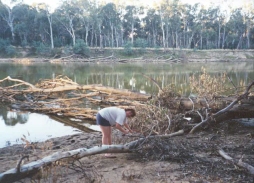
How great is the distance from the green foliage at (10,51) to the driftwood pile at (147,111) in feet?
126

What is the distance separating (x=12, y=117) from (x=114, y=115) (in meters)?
5.86

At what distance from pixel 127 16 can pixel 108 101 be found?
5201cm

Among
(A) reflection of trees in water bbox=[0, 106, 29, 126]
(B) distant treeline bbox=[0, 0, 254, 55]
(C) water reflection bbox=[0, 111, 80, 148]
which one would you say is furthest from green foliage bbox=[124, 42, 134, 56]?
(C) water reflection bbox=[0, 111, 80, 148]

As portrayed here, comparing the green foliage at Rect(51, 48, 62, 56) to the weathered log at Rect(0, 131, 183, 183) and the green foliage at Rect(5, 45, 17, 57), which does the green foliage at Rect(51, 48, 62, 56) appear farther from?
the weathered log at Rect(0, 131, 183, 183)

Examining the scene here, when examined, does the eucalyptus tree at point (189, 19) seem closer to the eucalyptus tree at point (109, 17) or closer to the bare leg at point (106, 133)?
the eucalyptus tree at point (109, 17)

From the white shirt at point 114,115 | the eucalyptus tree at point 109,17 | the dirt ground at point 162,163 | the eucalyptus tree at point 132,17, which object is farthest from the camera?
the eucalyptus tree at point 132,17

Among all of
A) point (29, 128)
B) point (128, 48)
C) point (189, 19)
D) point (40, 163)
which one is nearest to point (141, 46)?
point (128, 48)

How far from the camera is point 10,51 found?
4703 cm

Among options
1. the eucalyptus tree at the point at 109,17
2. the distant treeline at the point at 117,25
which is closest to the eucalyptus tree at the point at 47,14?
the distant treeline at the point at 117,25

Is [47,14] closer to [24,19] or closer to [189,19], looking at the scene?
[24,19]

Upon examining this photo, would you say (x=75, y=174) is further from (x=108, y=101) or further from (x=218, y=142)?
(x=108, y=101)

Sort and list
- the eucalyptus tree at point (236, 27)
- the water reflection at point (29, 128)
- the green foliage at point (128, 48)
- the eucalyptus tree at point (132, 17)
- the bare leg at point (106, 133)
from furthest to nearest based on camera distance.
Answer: the eucalyptus tree at point (236, 27) < the eucalyptus tree at point (132, 17) < the green foliage at point (128, 48) < the water reflection at point (29, 128) < the bare leg at point (106, 133)

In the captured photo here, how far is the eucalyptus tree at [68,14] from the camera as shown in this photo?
52641 millimetres

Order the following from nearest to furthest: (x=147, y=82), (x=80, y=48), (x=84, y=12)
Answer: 1. (x=147, y=82)
2. (x=80, y=48)
3. (x=84, y=12)
